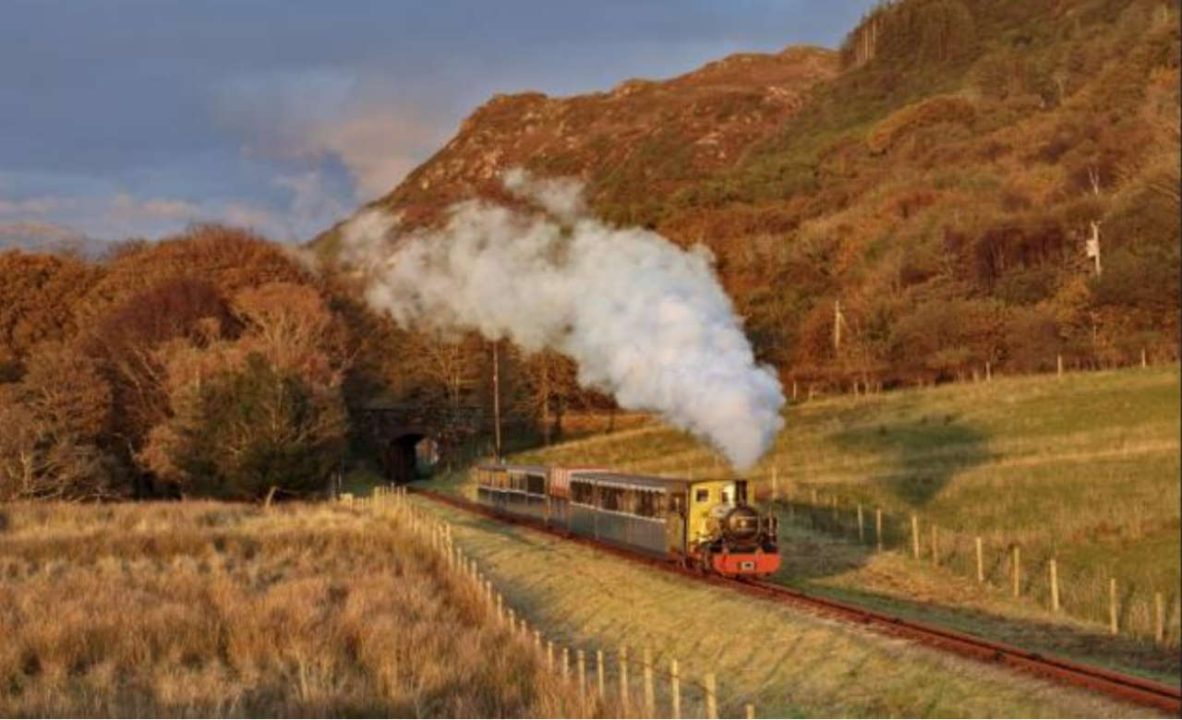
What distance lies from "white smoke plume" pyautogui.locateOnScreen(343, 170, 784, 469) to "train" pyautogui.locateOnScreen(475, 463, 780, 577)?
2.66m

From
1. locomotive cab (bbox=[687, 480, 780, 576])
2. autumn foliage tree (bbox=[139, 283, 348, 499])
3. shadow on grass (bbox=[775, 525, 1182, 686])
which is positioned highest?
autumn foliage tree (bbox=[139, 283, 348, 499])

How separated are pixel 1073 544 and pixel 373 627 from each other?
15.2 meters

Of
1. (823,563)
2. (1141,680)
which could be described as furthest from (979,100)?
(1141,680)

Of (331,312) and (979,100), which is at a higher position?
(979,100)

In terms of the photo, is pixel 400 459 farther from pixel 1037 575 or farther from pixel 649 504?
pixel 1037 575

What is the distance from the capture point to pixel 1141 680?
1747 cm

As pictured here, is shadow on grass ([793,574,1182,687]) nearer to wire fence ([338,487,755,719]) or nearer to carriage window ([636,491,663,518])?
carriage window ([636,491,663,518])

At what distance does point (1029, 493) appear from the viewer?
84.9 ft

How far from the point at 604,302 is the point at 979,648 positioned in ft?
67.5

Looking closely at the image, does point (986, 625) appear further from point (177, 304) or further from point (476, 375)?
point (177, 304)

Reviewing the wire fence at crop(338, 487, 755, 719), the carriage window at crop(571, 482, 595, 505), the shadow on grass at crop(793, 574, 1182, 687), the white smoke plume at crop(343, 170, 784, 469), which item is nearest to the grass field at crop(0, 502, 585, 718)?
the wire fence at crop(338, 487, 755, 719)

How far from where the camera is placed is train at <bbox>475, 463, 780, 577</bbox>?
29.2 meters

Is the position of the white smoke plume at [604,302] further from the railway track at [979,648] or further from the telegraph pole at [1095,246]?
the telegraph pole at [1095,246]

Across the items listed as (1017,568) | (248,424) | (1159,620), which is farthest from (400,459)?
(1159,620)
